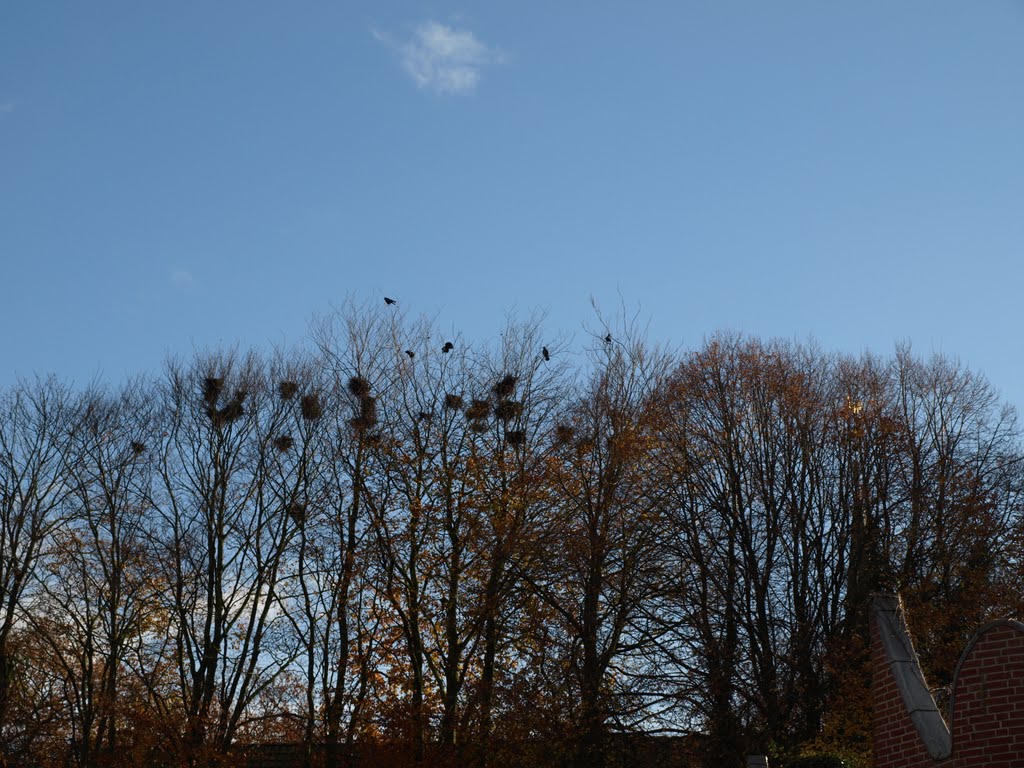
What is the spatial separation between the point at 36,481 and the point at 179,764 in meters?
8.54

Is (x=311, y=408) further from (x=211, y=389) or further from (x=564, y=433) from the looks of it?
(x=564, y=433)

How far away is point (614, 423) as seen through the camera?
1030 inches

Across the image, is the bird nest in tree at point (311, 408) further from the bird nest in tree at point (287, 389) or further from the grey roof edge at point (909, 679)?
the grey roof edge at point (909, 679)

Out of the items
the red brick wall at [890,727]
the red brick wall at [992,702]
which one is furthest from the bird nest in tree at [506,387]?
the red brick wall at [992,702]

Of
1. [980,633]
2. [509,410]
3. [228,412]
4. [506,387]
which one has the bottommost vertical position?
[980,633]

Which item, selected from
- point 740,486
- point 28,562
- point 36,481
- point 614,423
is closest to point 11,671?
point 28,562

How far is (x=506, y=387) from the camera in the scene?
92.7 ft

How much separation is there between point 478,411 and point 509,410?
836 mm

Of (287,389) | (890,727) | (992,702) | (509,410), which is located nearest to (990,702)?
(992,702)

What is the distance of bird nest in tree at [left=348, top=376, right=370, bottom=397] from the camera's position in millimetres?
29281

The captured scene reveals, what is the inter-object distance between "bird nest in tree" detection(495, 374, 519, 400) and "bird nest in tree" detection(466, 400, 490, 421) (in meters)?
0.42

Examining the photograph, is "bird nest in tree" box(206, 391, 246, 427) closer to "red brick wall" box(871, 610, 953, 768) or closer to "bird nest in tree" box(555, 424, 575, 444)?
"bird nest in tree" box(555, 424, 575, 444)

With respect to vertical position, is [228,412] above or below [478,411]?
above

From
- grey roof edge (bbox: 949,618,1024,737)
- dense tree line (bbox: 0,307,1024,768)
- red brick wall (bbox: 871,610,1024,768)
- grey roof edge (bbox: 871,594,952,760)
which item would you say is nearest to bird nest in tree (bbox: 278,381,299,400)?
dense tree line (bbox: 0,307,1024,768)
